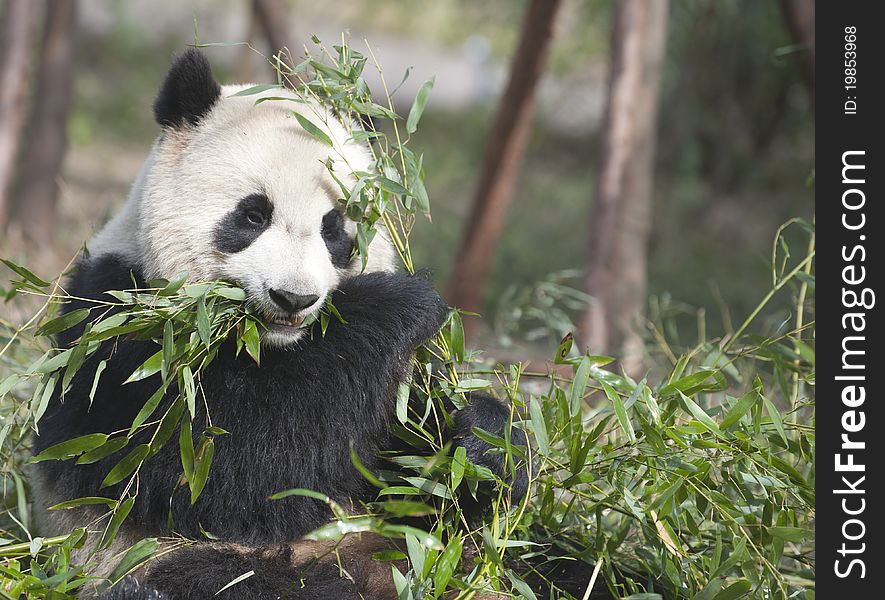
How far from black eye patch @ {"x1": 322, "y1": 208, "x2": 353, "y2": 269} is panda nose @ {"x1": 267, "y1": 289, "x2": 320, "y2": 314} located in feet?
0.97

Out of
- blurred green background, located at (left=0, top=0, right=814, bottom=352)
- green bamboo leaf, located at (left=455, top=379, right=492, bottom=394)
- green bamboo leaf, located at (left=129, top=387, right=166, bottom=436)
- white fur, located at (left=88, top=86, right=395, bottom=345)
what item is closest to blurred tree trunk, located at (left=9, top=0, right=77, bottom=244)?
blurred green background, located at (left=0, top=0, right=814, bottom=352)

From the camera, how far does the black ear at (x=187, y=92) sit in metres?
2.67

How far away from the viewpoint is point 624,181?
5512 mm

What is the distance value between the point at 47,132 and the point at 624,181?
548 centimetres

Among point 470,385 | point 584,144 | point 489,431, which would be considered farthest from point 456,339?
point 584,144

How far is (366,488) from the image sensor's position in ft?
9.12

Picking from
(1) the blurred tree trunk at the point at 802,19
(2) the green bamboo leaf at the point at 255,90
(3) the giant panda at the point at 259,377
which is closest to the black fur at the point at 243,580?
(3) the giant panda at the point at 259,377

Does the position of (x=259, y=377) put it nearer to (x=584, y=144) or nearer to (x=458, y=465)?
(x=458, y=465)

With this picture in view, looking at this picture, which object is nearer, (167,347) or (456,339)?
(167,347)

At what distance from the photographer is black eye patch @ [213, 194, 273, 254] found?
251cm

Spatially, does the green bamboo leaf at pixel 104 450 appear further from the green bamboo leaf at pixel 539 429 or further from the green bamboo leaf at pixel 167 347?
the green bamboo leaf at pixel 539 429

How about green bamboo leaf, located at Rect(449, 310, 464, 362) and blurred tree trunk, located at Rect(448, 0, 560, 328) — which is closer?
green bamboo leaf, located at Rect(449, 310, 464, 362)

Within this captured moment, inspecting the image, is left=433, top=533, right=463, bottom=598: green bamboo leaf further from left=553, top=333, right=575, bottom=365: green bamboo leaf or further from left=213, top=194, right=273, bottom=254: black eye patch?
left=213, top=194, right=273, bottom=254: black eye patch

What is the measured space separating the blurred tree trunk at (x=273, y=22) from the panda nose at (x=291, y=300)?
494cm
